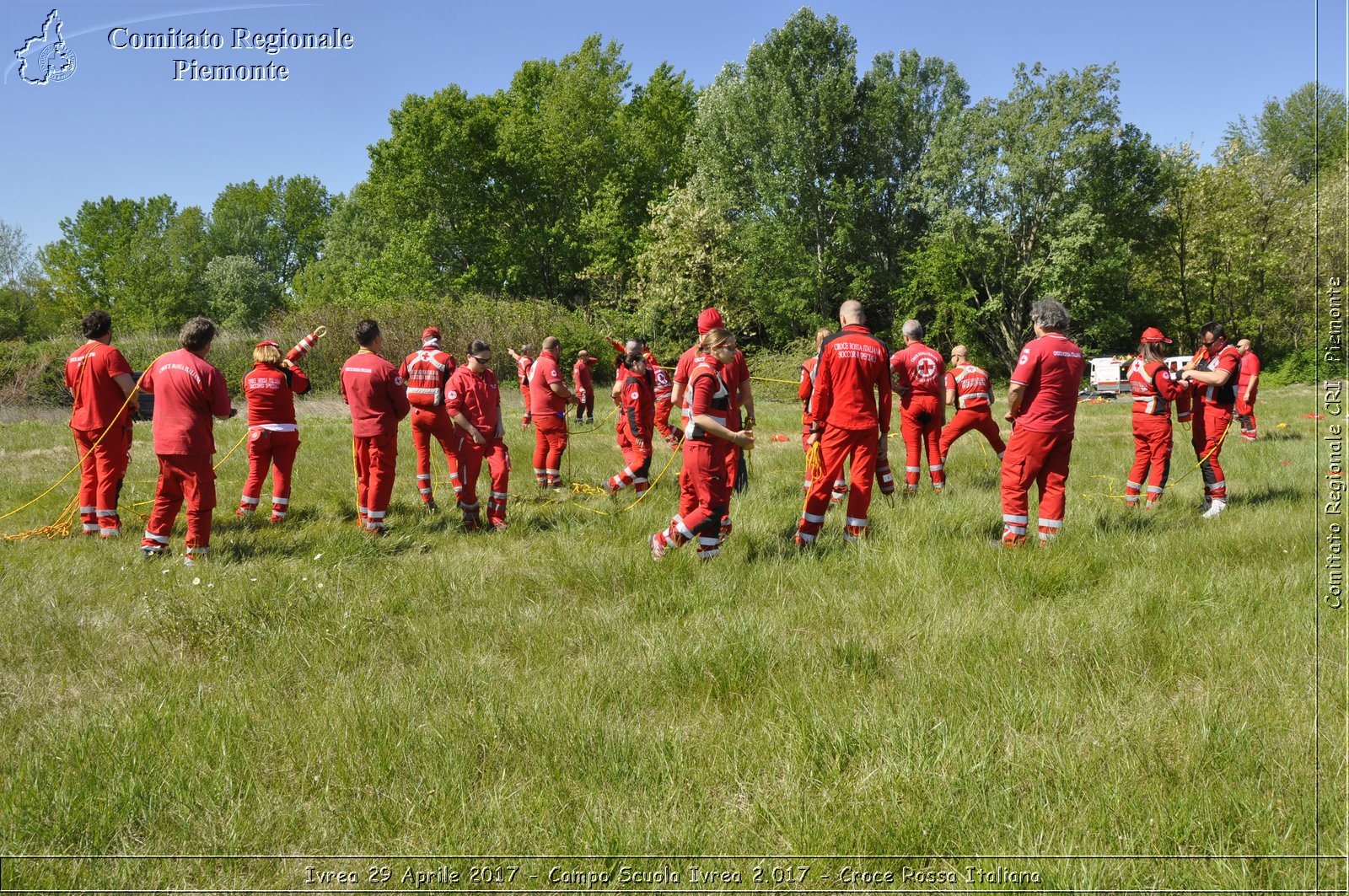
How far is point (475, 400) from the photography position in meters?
8.22

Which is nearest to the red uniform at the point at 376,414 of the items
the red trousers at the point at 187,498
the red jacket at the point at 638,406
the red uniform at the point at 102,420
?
the red trousers at the point at 187,498

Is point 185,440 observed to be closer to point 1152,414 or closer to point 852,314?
point 852,314

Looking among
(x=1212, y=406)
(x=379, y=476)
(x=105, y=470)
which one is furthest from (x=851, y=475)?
(x=105, y=470)

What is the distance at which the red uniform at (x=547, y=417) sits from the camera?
9984mm

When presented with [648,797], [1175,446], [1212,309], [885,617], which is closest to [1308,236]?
[1212,309]

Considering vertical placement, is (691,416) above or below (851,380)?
below

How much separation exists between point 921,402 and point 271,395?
23.2 ft

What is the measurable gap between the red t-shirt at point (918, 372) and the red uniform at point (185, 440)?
6.82m

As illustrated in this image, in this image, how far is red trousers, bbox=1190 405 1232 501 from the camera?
7891 mm

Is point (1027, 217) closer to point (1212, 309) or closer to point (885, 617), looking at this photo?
point (1212, 309)

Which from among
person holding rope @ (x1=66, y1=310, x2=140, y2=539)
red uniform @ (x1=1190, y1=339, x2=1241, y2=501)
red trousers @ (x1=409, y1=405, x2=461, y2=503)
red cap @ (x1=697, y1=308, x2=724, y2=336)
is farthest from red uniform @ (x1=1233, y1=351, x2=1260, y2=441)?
person holding rope @ (x1=66, y1=310, x2=140, y2=539)

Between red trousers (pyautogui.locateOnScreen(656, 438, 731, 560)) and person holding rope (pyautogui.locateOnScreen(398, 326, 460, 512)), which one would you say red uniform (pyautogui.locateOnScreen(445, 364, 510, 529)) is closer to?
person holding rope (pyautogui.locateOnScreen(398, 326, 460, 512))

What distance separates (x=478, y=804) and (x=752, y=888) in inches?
42.7

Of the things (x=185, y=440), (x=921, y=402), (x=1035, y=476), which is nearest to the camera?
(x=185, y=440)
